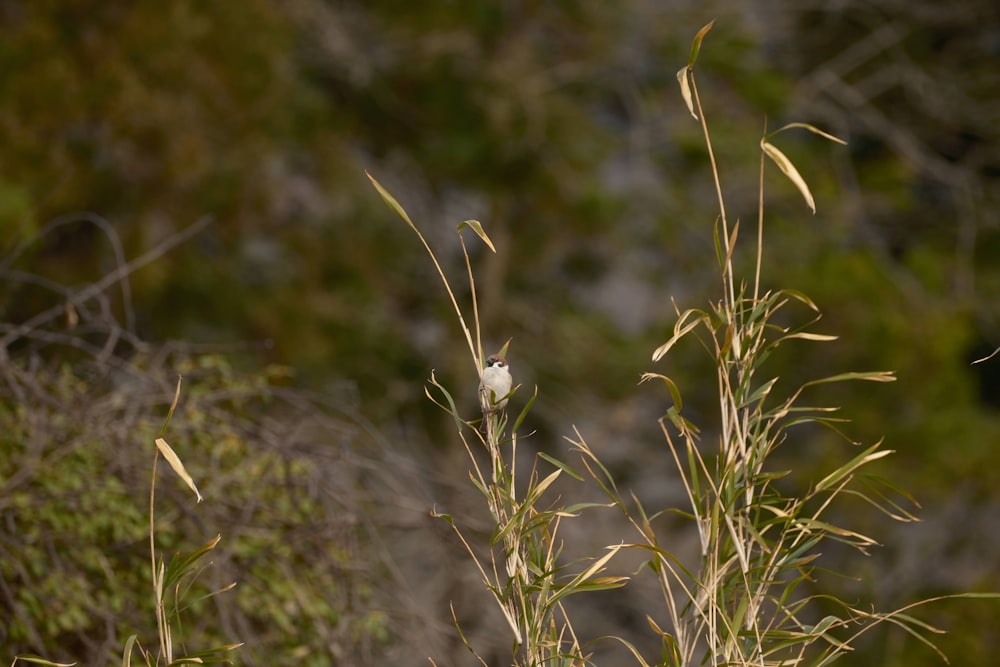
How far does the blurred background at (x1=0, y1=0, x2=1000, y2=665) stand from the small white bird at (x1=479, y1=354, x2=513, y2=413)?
3250mm

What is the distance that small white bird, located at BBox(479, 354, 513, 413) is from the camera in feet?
5.58

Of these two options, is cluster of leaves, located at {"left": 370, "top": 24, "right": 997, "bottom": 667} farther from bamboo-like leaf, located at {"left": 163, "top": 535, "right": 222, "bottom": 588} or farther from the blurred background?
the blurred background

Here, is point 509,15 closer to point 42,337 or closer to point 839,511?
point 839,511

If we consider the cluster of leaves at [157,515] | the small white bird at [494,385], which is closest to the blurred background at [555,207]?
the cluster of leaves at [157,515]

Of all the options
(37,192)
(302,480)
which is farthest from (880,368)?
(302,480)

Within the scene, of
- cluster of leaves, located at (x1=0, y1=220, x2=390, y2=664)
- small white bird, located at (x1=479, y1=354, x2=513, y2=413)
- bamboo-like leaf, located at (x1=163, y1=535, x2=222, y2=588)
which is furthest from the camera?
cluster of leaves, located at (x1=0, y1=220, x2=390, y2=664)

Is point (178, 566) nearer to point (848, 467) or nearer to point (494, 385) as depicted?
point (494, 385)

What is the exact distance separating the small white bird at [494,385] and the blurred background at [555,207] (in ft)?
10.7

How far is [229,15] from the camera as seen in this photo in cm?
686

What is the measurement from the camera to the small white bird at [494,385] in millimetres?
1700

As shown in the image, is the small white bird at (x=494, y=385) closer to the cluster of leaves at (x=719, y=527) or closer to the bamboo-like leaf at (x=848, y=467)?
the cluster of leaves at (x=719, y=527)

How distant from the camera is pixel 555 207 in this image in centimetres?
809

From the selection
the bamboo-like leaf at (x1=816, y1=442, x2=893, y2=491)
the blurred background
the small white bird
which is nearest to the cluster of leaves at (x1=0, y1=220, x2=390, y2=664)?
the small white bird

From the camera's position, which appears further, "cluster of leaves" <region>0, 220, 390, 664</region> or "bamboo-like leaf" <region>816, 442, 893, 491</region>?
"cluster of leaves" <region>0, 220, 390, 664</region>
